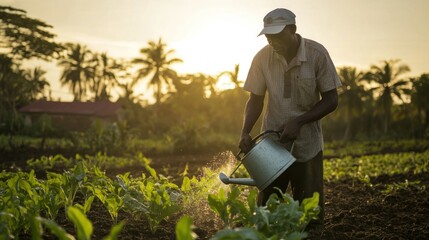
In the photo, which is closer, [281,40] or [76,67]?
[281,40]

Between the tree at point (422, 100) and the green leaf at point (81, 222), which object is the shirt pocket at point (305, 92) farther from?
the tree at point (422, 100)

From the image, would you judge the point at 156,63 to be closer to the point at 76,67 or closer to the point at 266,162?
the point at 76,67

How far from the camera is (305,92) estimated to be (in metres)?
3.91

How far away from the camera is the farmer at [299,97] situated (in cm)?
382

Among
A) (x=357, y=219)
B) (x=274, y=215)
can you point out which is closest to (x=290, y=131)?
(x=274, y=215)

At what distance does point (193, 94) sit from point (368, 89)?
1895 centimetres

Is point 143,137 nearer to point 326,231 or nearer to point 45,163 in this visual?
point 45,163

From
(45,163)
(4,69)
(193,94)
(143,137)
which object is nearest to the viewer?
→ (45,163)

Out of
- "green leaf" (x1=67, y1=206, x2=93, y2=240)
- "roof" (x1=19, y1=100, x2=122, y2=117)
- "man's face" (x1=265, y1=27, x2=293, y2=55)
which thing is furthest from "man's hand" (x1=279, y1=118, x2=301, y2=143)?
"roof" (x1=19, y1=100, x2=122, y2=117)

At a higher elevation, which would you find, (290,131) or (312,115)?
(312,115)

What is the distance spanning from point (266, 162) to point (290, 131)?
0.94 ft

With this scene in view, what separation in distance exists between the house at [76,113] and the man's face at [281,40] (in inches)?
1449

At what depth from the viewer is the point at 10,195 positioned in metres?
3.21

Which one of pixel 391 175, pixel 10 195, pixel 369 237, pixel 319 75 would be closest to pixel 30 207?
pixel 10 195
